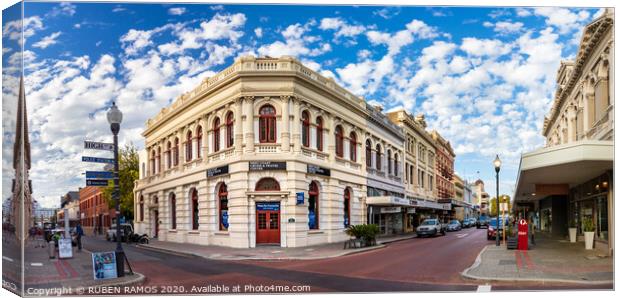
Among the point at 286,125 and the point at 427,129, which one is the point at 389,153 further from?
the point at 286,125

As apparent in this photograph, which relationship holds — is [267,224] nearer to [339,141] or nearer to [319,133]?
[319,133]

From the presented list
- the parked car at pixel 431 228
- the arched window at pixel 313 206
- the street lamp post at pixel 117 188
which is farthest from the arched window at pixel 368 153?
the street lamp post at pixel 117 188

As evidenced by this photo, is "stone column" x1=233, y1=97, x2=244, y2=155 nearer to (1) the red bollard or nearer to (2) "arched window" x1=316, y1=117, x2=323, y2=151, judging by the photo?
(2) "arched window" x1=316, y1=117, x2=323, y2=151

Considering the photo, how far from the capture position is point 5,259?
12336 mm

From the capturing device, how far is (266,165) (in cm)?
1228

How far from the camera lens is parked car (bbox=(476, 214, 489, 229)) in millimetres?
15922

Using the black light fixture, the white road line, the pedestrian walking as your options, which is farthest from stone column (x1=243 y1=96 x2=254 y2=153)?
the white road line

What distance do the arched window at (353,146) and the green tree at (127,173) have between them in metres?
5.10

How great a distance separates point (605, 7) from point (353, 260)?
322 inches

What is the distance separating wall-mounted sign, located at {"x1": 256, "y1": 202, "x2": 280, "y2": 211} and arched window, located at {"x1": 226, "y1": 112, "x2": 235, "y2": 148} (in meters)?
1.53

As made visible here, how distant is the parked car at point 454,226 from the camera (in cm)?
1470

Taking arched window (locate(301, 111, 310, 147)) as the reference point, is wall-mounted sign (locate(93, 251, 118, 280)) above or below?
below

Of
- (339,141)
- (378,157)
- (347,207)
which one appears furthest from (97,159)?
(378,157)

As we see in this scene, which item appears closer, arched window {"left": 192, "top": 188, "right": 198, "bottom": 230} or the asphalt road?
the asphalt road
